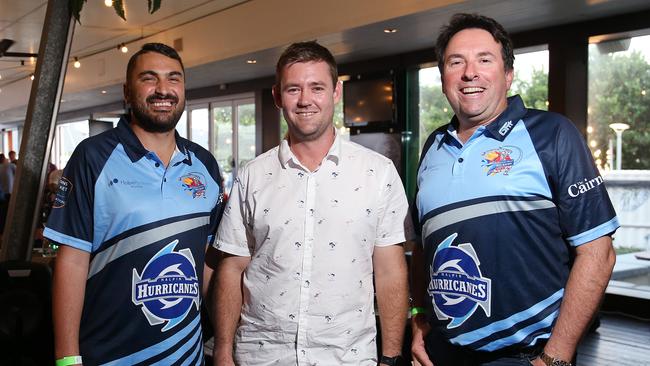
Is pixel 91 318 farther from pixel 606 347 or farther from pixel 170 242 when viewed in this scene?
pixel 606 347

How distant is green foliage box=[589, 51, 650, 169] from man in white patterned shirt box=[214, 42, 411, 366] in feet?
16.2

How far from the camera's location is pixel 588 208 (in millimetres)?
1688

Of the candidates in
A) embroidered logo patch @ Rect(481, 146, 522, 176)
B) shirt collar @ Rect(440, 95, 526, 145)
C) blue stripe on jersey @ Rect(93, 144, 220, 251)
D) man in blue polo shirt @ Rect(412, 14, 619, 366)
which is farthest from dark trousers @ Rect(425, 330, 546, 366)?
blue stripe on jersey @ Rect(93, 144, 220, 251)

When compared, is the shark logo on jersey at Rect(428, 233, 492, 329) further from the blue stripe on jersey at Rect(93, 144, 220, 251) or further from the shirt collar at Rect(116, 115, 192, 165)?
the shirt collar at Rect(116, 115, 192, 165)

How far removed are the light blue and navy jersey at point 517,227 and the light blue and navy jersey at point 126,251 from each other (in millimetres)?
850

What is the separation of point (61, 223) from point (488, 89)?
1.38m

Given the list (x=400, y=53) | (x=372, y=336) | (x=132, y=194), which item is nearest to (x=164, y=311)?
(x=132, y=194)

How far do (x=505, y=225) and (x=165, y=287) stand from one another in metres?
1.07

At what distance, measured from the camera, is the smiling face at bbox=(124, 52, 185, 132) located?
210 centimetres

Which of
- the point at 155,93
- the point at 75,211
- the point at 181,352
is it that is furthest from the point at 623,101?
the point at 75,211

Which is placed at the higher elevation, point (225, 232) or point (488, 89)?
point (488, 89)

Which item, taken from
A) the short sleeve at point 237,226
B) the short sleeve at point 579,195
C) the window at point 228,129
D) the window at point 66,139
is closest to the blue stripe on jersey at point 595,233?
the short sleeve at point 579,195

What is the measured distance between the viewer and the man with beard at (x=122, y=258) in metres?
1.96

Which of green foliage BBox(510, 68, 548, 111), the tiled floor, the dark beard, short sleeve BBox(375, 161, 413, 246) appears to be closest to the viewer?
short sleeve BBox(375, 161, 413, 246)
